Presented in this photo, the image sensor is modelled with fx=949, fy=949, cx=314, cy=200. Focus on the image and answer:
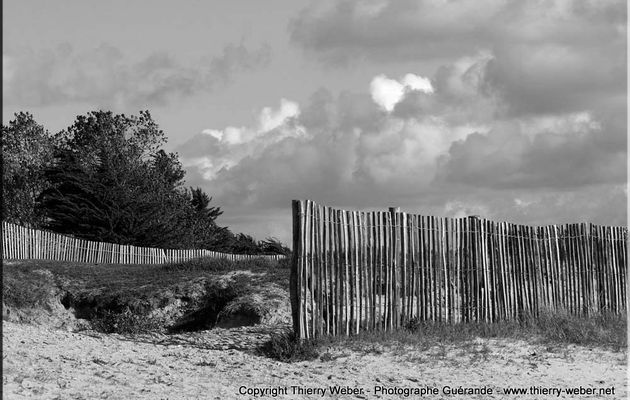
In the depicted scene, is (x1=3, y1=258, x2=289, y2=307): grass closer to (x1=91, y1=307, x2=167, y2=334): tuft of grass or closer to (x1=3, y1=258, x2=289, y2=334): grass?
(x1=3, y1=258, x2=289, y2=334): grass

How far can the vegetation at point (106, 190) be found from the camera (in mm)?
35844

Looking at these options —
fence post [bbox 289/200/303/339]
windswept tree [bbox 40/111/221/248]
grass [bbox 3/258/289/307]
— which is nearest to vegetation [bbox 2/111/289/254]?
windswept tree [bbox 40/111/221/248]

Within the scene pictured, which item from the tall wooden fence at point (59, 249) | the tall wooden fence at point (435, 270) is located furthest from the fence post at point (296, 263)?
the tall wooden fence at point (59, 249)

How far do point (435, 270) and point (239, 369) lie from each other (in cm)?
371

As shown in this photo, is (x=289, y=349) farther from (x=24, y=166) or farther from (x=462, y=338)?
(x=24, y=166)

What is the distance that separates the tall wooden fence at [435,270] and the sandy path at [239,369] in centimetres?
86

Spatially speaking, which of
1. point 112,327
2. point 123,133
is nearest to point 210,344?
point 112,327

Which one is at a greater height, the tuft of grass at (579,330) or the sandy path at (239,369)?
the tuft of grass at (579,330)

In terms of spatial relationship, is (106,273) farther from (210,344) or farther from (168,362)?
(168,362)

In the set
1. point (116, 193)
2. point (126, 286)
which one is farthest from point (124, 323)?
point (116, 193)

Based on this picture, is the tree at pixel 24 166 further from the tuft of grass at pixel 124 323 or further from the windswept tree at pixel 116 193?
the tuft of grass at pixel 124 323

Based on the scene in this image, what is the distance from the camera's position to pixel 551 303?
1370 cm

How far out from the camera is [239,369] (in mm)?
9195

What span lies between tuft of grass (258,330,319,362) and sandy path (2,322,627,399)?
7.8 inches
